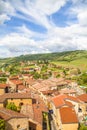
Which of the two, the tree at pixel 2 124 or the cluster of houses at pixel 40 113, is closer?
the tree at pixel 2 124

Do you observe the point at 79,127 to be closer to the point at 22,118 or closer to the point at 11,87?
the point at 22,118

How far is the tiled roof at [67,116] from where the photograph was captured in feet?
151

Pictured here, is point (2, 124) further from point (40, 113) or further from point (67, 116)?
point (67, 116)

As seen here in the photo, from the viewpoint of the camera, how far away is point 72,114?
49.0 m

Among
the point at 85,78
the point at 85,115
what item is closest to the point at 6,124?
the point at 85,115

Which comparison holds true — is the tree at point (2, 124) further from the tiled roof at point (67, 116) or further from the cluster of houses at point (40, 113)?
the tiled roof at point (67, 116)

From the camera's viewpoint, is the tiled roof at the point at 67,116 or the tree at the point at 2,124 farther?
the tiled roof at the point at 67,116

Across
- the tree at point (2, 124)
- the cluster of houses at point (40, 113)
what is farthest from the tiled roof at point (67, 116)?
the tree at point (2, 124)

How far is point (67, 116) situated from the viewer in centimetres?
4791

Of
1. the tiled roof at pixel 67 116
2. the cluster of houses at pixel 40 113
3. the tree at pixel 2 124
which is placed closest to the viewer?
the tree at pixel 2 124

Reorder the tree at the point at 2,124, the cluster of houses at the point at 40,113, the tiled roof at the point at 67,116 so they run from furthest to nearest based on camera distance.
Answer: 1. the tiled roof at the point at 67,116
2. the cluster of houses at the point at 40,113
3. the tree at the point at 2,124

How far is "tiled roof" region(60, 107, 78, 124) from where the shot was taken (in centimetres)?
4589

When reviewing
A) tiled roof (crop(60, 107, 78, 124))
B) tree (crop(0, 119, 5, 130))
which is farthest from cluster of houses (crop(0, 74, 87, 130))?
tree (crop(0, 119, 5, 130))

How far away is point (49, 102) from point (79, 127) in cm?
2095
